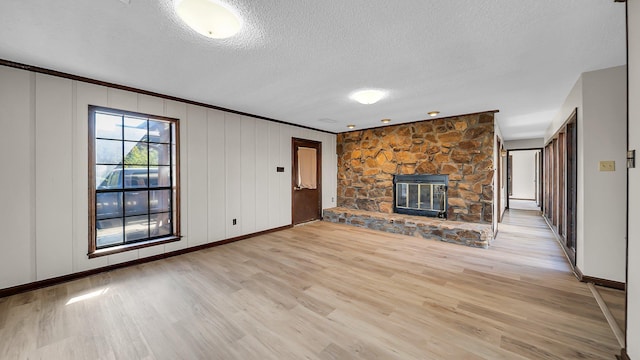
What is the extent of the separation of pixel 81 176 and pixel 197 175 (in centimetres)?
129

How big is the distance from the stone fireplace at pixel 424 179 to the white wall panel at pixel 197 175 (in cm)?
296

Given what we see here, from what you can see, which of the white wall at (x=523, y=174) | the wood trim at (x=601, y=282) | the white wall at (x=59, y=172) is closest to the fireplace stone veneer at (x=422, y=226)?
the wood trim at (x=601, y=282)

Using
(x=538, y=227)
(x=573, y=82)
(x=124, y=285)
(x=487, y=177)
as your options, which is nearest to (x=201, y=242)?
(x=124, y=285)

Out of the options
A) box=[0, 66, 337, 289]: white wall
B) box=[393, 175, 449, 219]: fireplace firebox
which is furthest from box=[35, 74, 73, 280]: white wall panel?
box=[393, 175, 449, 219]: fireplace firebox

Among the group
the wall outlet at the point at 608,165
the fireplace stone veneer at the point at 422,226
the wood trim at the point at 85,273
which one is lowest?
the wood trim at the point at 85,273

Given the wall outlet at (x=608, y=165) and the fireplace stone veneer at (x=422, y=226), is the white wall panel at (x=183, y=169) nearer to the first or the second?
the fireplace stone veneer at (x=422, y=226)

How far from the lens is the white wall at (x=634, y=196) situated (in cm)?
136

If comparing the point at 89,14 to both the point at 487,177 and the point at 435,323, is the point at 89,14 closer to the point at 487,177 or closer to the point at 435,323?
the point at 435,323

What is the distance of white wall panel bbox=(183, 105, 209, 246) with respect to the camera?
3.65 metres

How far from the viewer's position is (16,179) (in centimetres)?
241

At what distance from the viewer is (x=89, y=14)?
5.38 ft

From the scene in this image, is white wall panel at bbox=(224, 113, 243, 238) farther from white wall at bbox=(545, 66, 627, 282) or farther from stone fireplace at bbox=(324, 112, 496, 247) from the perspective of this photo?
white wall at bbox=(545, 66, 627, 282)

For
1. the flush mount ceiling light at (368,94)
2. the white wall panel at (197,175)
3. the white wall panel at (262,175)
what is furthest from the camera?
the white wall panel at (262,175)

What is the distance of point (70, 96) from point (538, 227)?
821cm
